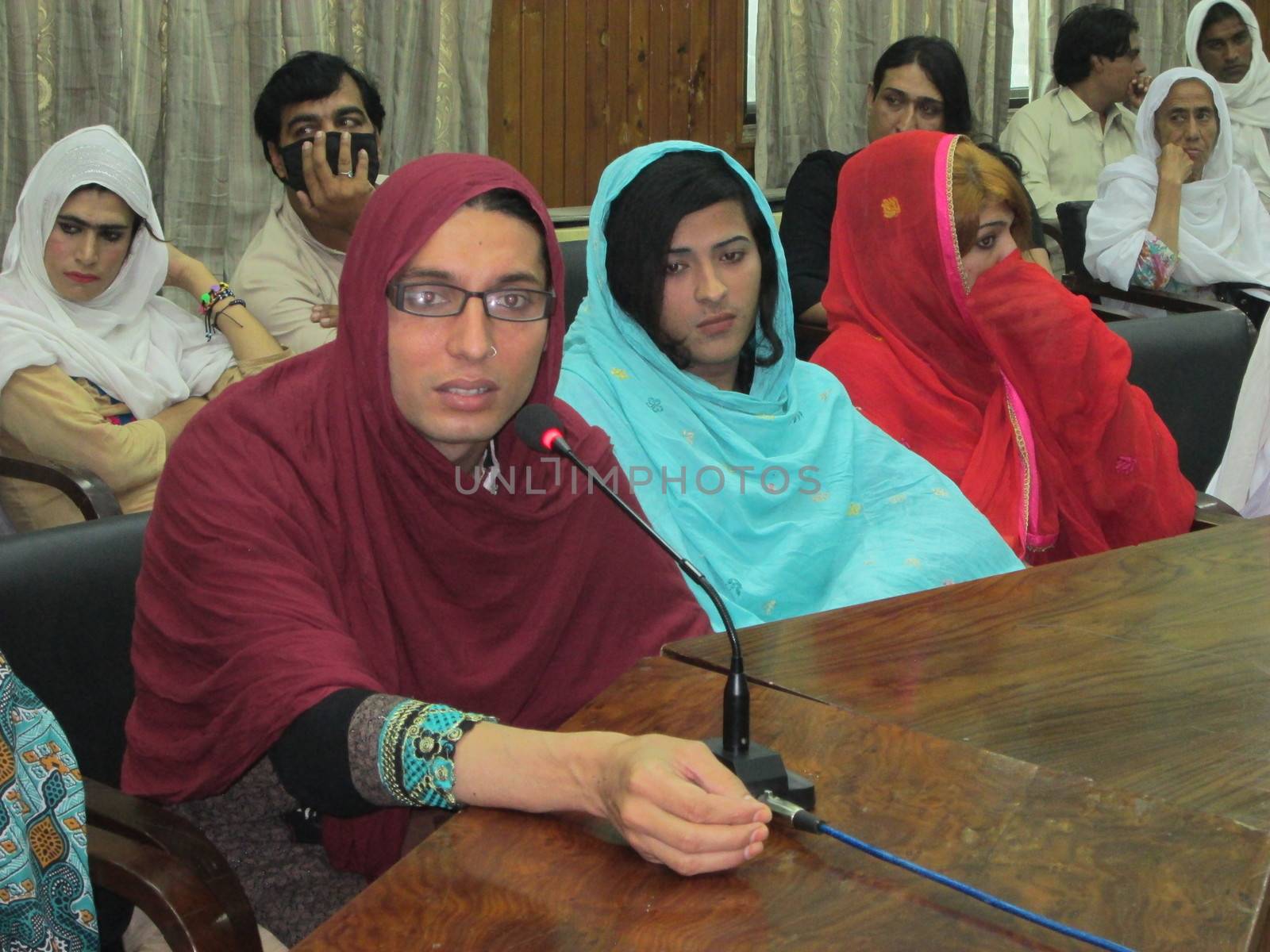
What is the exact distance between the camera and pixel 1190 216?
4578 mm

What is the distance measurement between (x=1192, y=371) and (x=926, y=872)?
2.00 metres

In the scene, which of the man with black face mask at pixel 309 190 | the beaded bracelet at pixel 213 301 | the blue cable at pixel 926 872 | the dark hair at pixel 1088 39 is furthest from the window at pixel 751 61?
the blue cable at pixel 926 872

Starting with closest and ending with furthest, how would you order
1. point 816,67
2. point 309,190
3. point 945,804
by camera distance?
point 945,804 < point 309,190 < point 816,67

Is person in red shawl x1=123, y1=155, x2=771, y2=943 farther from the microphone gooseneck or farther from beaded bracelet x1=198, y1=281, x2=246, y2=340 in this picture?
beaded bracelet x1=198, y1=281, x2=246, y2=340

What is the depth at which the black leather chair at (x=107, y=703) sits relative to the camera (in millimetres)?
1140

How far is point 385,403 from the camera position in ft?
4.58

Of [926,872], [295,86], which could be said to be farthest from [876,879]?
[295,86]

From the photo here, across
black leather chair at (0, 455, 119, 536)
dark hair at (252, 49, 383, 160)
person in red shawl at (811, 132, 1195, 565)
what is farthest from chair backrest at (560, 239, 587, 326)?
black leather chair at (0, 455, 119, 536)

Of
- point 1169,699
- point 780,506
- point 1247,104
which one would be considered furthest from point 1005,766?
point 1247,104

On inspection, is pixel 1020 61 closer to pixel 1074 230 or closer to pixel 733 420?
pixel 1074 230

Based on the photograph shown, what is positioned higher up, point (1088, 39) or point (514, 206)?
point (1088, 39)

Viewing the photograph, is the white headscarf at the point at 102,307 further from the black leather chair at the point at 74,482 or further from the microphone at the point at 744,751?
the microphone at the point at 744,751

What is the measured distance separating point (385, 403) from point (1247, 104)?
5.03 meters

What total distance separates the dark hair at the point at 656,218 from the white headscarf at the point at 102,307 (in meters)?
1.05
